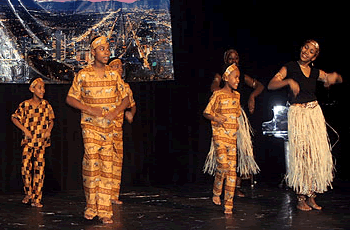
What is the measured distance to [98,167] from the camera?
546cm

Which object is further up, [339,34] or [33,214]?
[339,34]

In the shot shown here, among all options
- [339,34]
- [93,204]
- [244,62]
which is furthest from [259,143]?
[93,204]

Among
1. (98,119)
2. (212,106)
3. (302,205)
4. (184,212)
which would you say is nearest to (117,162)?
(184,212)

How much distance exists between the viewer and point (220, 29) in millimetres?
8578

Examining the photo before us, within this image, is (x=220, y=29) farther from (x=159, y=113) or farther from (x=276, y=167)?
(x=276, y=167)

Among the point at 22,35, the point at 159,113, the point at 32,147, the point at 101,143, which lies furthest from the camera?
the point at 159,113

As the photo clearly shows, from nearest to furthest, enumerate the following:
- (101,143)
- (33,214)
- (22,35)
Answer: (101,143) → (33,214) → (22,35)

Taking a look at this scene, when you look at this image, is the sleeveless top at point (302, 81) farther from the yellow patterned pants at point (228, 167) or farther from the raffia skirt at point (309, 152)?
the yellow patterned pants at point (228, 167)

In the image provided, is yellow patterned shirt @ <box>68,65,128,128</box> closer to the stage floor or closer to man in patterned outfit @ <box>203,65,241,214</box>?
the stage floor

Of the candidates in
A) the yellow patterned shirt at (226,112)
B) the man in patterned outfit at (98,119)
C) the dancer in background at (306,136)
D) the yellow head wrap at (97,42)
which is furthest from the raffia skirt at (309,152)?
the yellow head wrap at (97,42)

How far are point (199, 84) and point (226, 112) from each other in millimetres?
2551

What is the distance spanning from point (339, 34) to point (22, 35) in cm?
361

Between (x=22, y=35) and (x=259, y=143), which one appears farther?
(x=259, y=143)

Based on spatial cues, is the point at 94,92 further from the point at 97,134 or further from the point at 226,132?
the point at 226,132
